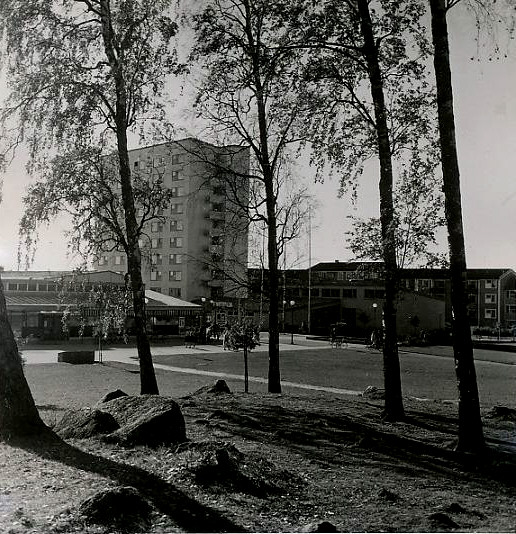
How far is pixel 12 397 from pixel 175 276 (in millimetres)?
69614

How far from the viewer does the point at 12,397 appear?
897 centimetres

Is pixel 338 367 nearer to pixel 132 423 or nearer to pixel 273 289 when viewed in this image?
pixel 273 289

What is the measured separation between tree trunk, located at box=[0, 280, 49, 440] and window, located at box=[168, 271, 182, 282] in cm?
6891

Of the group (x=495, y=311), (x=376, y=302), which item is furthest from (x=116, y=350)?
(x=495, y=311)

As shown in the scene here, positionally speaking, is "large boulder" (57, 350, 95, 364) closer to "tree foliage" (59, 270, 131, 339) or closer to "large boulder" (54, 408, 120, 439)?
"tree foliage" (59, 270, 131, 339)

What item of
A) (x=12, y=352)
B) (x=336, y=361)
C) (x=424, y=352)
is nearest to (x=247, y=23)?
→ (x=12, y=352)

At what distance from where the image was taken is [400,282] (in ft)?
42.1

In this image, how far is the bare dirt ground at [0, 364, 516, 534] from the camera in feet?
18.4

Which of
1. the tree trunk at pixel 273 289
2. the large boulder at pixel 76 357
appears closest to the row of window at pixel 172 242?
the large boulder at pixel 76 357

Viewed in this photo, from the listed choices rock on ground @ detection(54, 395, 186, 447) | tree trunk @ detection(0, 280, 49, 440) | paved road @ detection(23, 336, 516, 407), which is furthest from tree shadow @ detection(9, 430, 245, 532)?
paved road @ detection(23, 336, 516, 407)

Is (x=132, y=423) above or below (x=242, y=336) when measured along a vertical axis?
below

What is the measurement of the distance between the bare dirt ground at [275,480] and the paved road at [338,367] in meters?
10.5

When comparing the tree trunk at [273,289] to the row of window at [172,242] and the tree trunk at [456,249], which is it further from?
the row of window at [172,242]

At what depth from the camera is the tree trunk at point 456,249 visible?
9320 mm
